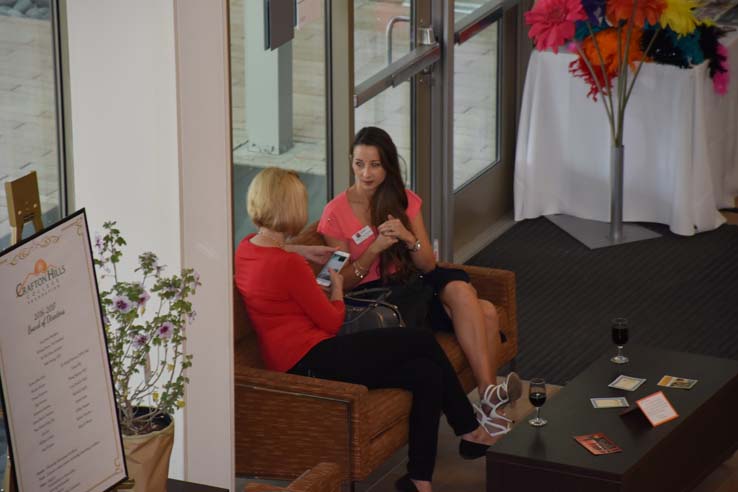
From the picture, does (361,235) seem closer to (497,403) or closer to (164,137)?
(497,403)

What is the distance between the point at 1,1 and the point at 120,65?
0.61 metres

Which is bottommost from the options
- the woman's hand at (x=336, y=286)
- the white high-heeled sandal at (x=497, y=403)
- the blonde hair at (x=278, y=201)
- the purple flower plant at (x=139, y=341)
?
the white high-heeled sandal at (x=497, y=403)

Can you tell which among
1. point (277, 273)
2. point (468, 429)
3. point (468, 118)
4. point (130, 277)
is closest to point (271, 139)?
point (277, 273)

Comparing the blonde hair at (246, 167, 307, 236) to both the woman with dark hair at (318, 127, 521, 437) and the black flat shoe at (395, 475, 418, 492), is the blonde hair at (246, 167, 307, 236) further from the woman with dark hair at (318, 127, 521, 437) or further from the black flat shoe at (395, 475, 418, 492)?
the black flat shoe at (395, 475, 418, 492)

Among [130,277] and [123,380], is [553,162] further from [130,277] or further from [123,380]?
[123,380]

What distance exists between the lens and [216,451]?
13.1ft

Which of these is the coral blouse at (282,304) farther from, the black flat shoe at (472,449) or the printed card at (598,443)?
the printed card at (598,443)

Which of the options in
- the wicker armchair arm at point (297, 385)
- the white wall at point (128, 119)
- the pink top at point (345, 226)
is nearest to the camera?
the white wall at point (128, 119)

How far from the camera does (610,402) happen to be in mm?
4617

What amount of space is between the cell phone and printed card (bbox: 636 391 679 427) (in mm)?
1210

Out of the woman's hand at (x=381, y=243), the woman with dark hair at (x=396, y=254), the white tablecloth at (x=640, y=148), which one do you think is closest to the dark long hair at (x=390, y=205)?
the woman with dark hair at (x=396, y=254)

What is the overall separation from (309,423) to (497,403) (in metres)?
0.91

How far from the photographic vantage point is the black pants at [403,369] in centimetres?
462

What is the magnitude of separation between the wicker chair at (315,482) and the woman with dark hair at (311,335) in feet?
3.67
